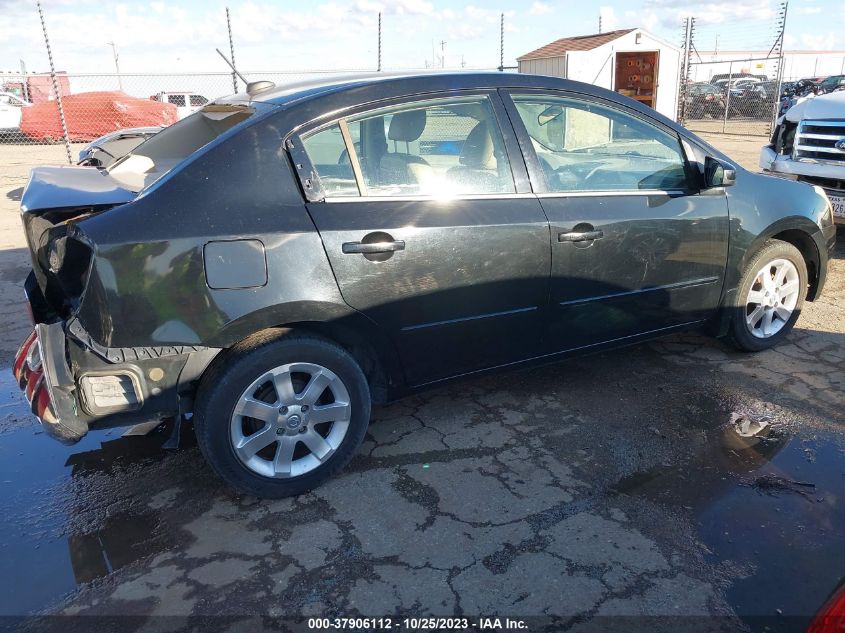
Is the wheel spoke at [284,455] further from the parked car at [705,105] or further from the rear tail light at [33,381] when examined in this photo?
the parked car at [705,105]

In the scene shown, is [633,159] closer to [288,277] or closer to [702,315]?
[702,315]

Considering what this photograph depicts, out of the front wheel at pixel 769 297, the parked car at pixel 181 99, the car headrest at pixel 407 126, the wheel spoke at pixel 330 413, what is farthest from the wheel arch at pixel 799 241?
the parked car at pixel 181 99

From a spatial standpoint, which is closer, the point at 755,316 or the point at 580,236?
the point at 580,236

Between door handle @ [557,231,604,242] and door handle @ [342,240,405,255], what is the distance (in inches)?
34.5

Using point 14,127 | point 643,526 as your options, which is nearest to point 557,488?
point 643,526

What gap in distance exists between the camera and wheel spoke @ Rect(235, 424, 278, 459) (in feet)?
9.18

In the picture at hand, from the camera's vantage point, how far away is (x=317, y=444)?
2965 millimetres

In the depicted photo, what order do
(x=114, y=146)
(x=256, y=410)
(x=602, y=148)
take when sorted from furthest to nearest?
(x=114, y=146) → (x=602, y=148) → (x=256, y=410)

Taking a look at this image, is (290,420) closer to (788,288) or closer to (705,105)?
(788,288)

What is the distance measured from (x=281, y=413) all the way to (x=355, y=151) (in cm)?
122

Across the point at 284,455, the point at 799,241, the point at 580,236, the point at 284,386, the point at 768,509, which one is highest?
the point at 580,236

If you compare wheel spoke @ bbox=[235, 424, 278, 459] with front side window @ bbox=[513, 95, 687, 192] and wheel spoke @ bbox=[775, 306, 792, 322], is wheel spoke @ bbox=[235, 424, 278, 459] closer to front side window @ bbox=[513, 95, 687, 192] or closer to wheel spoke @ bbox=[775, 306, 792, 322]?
front side window @ bbox=[513, 95, 687, 192]

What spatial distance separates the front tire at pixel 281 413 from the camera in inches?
107

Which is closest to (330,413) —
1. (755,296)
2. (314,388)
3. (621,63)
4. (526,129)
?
(314,388)
